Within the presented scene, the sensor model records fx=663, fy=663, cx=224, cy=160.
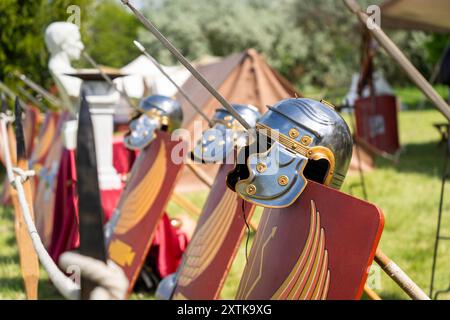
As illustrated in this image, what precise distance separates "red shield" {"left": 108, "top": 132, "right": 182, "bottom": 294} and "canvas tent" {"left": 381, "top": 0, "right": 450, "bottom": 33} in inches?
236

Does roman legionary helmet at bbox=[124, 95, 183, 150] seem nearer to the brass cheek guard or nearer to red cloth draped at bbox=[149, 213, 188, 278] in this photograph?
red cloth draped at bbox=[149, 213, 188, 278]

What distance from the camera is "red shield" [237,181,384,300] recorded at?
1810 mm

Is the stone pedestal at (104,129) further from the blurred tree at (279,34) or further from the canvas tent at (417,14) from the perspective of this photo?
the blurred tree at (279,34)

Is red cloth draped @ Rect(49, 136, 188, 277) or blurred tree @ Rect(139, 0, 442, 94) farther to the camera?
blurred tree @ Rect(139, 0, 442, 94)

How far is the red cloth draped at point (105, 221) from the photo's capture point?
443cm

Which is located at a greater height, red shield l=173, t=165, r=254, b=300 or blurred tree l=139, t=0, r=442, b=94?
red shield l=173, t=165, r=254, b=300

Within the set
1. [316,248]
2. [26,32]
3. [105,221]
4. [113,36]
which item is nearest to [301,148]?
[316,248]

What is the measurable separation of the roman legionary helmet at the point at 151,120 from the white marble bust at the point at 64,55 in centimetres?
137

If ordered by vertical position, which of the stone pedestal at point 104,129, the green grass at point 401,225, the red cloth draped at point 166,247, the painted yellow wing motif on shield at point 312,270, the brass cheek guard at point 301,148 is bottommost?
the green grass at point 401,225

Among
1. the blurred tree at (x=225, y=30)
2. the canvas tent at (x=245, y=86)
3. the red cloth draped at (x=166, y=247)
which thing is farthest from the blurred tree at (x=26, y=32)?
the blurred tree at (x=225, y=30)

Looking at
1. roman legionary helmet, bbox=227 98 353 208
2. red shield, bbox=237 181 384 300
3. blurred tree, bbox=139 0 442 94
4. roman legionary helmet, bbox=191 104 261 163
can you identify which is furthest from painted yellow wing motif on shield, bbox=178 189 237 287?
blurred tree, bbox=139 0 442 94
